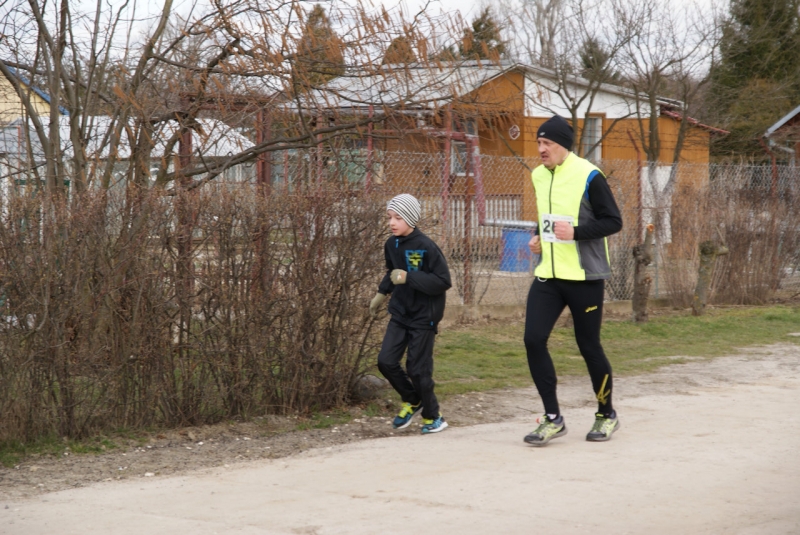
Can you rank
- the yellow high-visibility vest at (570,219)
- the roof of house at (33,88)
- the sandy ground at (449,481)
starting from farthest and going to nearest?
1. the roof of house at (33,88)
2. the yellow high-visibility vest at (570,219)
3. the sandy ground at (449,481)

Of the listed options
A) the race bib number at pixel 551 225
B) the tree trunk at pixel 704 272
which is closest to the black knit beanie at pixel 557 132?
the race bib number at pixel 551 225

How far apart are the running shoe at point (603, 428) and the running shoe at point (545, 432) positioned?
0.18 metres

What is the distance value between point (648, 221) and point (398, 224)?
323 inches

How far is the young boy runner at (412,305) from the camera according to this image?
6332mm

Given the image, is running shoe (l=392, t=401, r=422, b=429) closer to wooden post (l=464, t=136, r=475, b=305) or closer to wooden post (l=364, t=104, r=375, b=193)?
wooden post (l=364, t=104, r=375, b=193)

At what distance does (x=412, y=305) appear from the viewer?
640 cm

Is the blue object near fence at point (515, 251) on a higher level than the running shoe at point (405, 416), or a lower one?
higher

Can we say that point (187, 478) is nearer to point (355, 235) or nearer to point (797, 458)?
point (355, 235)

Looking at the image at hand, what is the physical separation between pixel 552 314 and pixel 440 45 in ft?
8.22

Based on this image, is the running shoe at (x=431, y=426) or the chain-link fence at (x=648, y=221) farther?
the chain-link fence at (x=648, y=221)

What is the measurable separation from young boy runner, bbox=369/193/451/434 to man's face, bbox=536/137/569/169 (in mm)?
908

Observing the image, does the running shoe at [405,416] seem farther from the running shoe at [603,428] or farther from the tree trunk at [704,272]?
the tree trunk at [704,272]

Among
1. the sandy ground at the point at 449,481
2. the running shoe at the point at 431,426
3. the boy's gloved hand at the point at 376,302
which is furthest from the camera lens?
the boy's gloved hand at the point at 376,302

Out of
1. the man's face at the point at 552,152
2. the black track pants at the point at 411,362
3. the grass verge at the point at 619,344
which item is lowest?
the grass verge at the point at 619,344
